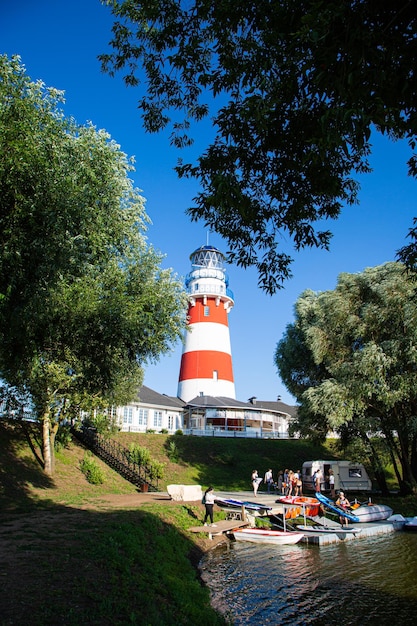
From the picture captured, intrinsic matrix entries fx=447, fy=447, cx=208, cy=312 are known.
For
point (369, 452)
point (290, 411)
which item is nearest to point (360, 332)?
point (369, 452)

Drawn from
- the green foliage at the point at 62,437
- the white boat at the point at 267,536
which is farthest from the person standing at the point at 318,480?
the green foliage at the point at 62,437

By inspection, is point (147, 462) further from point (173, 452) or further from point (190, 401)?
point (190, 401)

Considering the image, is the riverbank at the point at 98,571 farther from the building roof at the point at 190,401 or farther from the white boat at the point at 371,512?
the building roof at the point at 190,401

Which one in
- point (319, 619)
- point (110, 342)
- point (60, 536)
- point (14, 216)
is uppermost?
point (14, 216)

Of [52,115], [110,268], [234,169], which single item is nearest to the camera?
[234,169]

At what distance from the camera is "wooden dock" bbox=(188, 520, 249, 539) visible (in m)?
17.3

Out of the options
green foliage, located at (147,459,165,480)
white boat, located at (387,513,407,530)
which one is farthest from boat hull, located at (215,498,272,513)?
green foliage, located at (147,459,165,480)

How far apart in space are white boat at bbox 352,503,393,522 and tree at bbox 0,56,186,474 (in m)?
15.1

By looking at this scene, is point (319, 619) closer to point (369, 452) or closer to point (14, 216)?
point (14, 216)

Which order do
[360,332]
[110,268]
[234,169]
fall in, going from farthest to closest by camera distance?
1. [360,332]
2. [110,268]
3. [234,169]

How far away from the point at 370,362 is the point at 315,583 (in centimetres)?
1467

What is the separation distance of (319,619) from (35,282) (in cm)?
971

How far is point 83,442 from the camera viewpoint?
106 ft

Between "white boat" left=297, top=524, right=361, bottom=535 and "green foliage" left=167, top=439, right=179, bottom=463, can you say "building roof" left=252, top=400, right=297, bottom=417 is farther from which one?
"white boat" left=297, top=524, right=361, bottom=535
